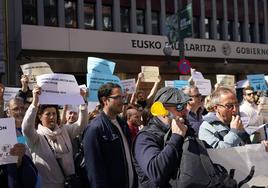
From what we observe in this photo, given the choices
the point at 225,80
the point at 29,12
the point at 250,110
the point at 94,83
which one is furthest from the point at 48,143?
the point at 29,12

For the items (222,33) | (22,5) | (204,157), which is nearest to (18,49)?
(22,5)

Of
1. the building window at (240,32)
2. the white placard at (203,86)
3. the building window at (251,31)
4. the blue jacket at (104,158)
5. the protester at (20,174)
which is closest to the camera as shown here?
the protester at (20,174)

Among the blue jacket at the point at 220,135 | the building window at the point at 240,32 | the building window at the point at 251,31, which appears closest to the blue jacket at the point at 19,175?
the blue jacket at the point at 220,135

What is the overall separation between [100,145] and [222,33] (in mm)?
25998

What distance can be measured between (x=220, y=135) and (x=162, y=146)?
0.91 metres

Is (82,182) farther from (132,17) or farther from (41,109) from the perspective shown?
(132,17)

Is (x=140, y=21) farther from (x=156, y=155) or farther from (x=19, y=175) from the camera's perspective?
(x=156, y=155)

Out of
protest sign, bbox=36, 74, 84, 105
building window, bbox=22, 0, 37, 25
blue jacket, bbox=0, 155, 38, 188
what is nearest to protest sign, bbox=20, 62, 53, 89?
protest sign, bbox=36, 74, 84, 105

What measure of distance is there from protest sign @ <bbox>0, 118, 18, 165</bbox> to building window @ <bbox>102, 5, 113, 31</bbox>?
2054cm

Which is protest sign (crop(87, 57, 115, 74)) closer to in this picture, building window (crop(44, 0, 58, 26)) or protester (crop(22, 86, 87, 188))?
protester (crop(22, 86, 87, 188))

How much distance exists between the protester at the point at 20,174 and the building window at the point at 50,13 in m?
18.8

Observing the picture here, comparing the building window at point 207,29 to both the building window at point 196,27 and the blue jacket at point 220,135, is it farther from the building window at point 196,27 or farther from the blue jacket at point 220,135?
the blue jacket at point 220,135

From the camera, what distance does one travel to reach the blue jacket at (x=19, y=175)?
4.05 metres

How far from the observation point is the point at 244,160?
11.7 ft
